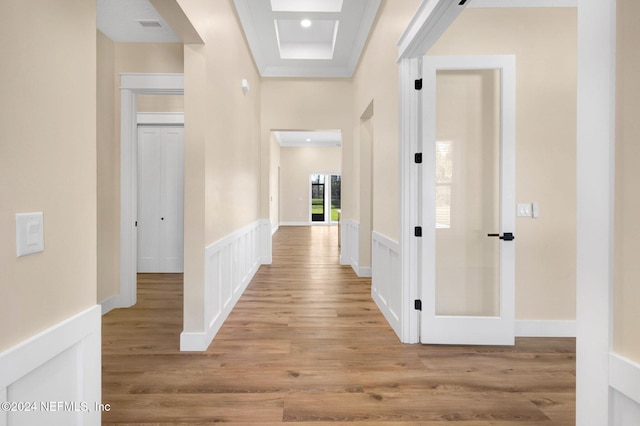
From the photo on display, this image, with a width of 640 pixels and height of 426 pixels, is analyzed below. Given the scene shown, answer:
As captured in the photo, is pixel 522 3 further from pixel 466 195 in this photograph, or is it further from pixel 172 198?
pixel 172 198

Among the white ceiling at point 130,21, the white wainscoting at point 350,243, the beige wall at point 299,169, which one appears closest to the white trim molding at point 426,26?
the white ceiling at point 130,21

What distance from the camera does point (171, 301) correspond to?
373 centimetres

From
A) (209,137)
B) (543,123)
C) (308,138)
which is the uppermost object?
(308,138)

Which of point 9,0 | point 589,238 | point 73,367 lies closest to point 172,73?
point 9,0

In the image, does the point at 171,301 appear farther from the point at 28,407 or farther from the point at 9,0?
the point at 9,0

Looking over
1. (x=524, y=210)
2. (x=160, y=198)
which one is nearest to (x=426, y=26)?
(x=524, y=210)

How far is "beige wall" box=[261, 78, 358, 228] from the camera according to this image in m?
5.67

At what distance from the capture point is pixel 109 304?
3.45m

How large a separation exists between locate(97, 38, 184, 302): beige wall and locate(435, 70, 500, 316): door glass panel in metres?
3.10

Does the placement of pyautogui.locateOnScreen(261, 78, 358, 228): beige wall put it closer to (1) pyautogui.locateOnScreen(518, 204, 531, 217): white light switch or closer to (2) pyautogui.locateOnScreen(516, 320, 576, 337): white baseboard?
(1) pyautogui.locateOnScreen(518, 204, 531, 217): white light switch

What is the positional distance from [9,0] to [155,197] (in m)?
4.41

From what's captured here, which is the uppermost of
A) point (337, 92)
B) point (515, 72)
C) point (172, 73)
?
point (337, 92)

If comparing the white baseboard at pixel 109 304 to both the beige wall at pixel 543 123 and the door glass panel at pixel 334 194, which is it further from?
the door glass panel at pixel 334 194

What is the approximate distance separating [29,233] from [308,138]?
11310 millimetres
